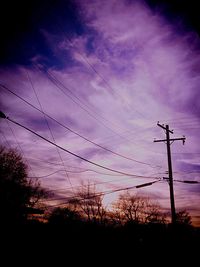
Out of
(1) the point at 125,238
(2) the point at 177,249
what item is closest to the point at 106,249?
(1) the point at 125,238

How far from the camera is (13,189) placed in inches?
1261

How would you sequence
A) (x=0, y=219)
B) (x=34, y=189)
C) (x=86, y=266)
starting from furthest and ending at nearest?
(x=34, y=189) → (x=0, y=219) → (x=86, y=266)

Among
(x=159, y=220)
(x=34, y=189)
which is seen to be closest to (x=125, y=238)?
(x=34, y=189)

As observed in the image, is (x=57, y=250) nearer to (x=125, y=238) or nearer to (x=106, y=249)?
(x=106, y=249)

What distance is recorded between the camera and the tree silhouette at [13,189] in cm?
2209

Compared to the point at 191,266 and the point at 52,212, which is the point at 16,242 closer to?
the point at 191,266

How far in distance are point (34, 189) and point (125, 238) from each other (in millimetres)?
27013

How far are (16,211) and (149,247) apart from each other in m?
16.5

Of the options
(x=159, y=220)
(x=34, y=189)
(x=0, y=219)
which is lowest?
(x=159, y=220)

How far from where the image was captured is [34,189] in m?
45.4

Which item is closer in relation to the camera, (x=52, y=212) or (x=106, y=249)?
(x=106, y=249)

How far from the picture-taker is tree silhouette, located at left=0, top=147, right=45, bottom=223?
22.1 meters

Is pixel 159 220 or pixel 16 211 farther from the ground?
pixel 16 211

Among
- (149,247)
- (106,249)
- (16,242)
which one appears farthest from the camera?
(149,247)
